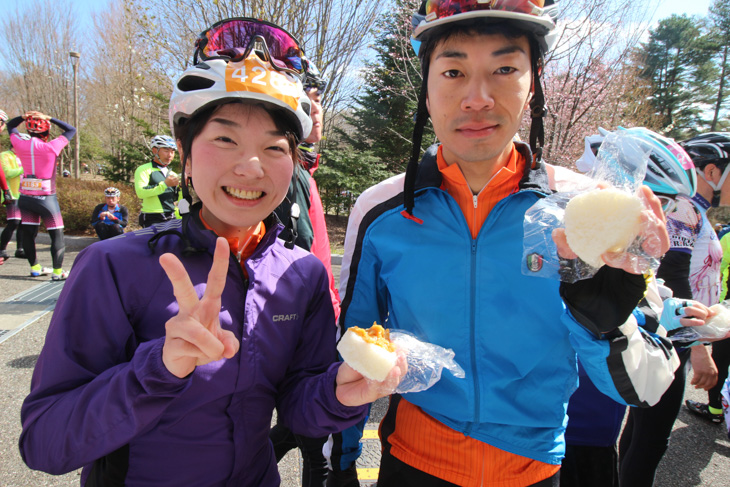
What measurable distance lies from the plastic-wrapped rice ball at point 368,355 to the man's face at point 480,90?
2.64 feet

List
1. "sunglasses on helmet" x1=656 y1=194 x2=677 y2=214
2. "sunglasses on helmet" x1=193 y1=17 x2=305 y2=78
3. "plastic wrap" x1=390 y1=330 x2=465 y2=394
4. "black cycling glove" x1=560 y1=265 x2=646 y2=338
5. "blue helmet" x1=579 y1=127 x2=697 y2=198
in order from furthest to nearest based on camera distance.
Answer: "sunglasses on helmet" x1=656 y1=194 x2=677 y2=214
"blue helmet" x1=579 y1=127 x2=697 y2=198
"sunglasses on helmet" x1=193 y1=17 x2=305 y2=78
"plastic wrap" x1=390 y1=330 x2=465 y2=394
"black cycling glove" x1=560 y1=265 x2=646 y2=338

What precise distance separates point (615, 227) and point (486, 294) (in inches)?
21.2

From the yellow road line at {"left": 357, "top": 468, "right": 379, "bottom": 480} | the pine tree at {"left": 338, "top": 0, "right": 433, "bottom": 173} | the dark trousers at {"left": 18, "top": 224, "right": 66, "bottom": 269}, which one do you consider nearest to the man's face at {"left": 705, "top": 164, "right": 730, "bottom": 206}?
the yellow road line at {"left": 357, "top": 468, "right": 379, "bottom": 480}

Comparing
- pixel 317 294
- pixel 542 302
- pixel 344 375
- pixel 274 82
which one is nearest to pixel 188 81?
pixel 274 82

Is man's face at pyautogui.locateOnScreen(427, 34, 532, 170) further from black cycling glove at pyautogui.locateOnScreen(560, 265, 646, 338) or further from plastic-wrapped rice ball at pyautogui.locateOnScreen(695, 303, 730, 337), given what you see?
plastic-wrapped rice ball at pyautogui.locateOnScreen(695, 303, 730, 337)

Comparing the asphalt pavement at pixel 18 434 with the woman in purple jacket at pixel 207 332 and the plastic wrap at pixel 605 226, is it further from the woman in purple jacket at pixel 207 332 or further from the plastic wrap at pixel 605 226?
the plastic wrap at pixel 605 226

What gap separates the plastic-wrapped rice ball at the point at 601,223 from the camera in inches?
44.1

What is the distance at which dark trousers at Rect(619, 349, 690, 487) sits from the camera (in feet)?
8.17

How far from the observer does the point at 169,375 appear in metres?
1.13

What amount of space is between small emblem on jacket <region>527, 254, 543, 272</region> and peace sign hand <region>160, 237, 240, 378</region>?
981mm

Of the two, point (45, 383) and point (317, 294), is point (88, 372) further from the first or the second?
point (317, 294)

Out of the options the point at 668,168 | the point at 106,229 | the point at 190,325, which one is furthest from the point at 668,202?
the point at 106,229

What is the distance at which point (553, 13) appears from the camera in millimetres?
1628

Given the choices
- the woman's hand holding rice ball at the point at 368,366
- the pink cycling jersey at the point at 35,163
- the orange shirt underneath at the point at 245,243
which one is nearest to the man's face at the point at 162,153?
the pink cycling jersey at the point at 35,163
